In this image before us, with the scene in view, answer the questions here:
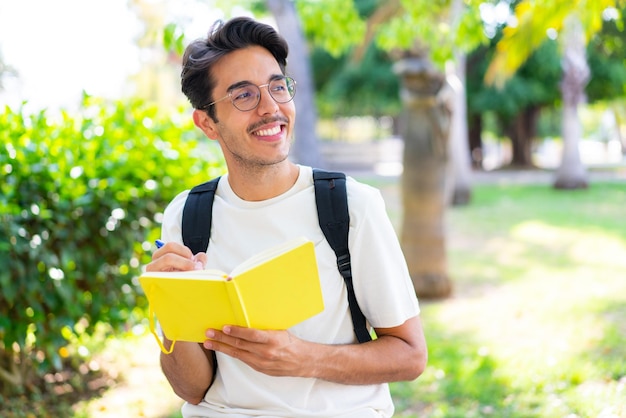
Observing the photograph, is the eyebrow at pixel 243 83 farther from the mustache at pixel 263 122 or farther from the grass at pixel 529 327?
the grass at pixel 529 327

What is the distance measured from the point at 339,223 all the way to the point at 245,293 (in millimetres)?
442

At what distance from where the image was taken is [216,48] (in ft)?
7.36

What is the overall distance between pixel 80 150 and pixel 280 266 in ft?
10.1

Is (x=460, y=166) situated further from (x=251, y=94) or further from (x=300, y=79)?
(x=251, y=94)

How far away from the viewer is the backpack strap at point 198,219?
229 centimetres

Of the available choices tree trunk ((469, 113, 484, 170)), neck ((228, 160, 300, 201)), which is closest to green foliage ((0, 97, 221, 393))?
neck ((228, 160, 300, 201))

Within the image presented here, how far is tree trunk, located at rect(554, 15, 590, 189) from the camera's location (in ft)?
57.4

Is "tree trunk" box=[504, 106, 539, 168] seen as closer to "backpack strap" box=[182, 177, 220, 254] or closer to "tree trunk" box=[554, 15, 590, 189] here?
"tree trunk" box=[554, 15, 590, 189]

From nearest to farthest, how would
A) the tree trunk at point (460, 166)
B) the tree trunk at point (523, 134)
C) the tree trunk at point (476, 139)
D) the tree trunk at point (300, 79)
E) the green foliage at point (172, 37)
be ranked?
1. the green foliage at point (172, 37)
2. the tree trunk at point (300, 79)
3. the tree trunk at point (460, 166)
4. the tree trunk at point (523, 134)
5. the tree trunk at point (476, 139)

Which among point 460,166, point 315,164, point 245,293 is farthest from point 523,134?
point 245,293

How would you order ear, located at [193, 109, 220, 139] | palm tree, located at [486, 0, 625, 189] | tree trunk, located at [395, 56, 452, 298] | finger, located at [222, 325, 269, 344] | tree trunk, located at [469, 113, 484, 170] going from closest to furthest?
1. finger, located at [222, 325, 269, 344]
2. ear, located at [193, 109, 220, 139]
3. palm tree, located at [486, 0, 625, 189]
4. tree trunk, located at [395, 56, 452, 298]
5. tree trunk, located at [469, 113, 484, 170]

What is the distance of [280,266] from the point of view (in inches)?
72.9

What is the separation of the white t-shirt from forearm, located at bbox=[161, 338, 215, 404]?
2.2 inches

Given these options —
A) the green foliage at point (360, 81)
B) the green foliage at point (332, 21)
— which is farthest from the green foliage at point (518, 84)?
the green foliage at point (332, 21)
